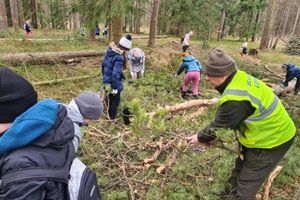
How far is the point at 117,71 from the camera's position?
19.6 feet

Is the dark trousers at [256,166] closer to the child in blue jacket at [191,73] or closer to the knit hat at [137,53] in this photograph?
the child in blue jacket at [191,73]

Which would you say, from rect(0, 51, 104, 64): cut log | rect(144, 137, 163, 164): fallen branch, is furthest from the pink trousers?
rect(0, 51, 104, 64): cut log

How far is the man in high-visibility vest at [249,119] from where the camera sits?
2.80 meters

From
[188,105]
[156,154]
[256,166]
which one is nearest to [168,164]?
[156,154]

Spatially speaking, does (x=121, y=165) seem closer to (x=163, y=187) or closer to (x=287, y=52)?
(x=163, y=187)

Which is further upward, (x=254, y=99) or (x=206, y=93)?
(x=254, y=99)

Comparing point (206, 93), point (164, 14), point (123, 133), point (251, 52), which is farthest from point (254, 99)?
point (164, 14)

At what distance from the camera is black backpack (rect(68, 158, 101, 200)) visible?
1580mm

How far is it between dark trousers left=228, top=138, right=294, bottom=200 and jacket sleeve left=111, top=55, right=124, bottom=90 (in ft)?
10.9

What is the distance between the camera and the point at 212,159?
456 centimetres

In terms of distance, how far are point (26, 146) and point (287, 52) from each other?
86.4 feet

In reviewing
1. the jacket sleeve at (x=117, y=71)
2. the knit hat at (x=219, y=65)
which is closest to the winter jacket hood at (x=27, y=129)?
the knit hat at (x=219, y=65)

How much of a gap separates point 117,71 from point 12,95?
453 centimetres

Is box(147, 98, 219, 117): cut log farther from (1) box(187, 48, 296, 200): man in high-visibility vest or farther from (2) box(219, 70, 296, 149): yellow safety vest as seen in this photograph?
(2) box(219, 70, 296, 149): yellow safety vest
